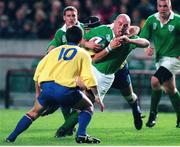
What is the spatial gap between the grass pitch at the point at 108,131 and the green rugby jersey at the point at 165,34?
52.4 inches

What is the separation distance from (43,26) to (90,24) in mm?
8468

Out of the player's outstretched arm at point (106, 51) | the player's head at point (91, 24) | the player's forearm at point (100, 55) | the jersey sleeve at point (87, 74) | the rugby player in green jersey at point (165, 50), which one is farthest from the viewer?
the rugby player in green jersey at point (165, 50)

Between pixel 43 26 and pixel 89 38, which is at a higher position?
pixel 89 38

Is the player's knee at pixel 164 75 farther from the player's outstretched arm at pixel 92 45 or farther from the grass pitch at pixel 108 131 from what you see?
the player's outstretched arm at pixel 92 45

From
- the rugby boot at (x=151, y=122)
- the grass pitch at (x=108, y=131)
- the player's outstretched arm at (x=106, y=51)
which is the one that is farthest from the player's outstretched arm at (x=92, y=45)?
the rugby boot at (x=151, y=122)

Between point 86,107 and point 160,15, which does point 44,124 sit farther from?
point 86,107

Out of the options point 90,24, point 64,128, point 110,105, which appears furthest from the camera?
point 110,105

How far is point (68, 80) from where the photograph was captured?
11742mm

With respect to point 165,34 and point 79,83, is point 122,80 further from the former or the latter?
point 79,83

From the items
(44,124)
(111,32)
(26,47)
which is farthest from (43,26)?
(111,32)

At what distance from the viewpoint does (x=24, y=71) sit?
68.6 ft

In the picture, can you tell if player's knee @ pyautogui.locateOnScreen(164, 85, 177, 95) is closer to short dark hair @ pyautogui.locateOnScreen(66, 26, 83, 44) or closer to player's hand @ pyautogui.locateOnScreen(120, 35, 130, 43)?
player's hand @ pyautogui.locateOnScreen(120, 35, 130, 43)

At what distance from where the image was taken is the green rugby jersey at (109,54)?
43.9ft

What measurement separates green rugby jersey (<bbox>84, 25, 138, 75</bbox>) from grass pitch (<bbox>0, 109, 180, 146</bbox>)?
105 centimetres
